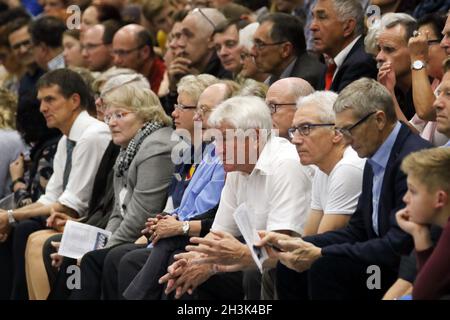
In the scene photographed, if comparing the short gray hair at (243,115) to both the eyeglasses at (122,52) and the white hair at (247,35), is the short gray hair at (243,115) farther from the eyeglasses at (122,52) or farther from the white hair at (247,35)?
the eyeglasses at (122,52)

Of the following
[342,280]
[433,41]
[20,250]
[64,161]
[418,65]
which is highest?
[433,41]

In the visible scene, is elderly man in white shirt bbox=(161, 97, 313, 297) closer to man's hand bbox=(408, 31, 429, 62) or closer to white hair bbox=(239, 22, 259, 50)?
man's hand bbox=(408, 31, 429, 62)

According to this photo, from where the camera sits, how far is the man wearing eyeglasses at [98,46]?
35.4 ft

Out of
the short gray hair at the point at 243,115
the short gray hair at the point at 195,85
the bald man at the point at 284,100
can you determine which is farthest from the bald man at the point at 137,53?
the short gray hair at the point at 243,115

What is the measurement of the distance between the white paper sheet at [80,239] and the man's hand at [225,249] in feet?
5.64

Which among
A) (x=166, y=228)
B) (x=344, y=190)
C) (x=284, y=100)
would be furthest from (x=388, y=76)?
(x=166, y=228)

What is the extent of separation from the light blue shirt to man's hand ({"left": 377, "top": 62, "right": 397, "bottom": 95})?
1.01 metres

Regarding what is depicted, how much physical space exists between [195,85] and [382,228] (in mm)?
2333

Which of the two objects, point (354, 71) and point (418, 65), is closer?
point (418, 65)

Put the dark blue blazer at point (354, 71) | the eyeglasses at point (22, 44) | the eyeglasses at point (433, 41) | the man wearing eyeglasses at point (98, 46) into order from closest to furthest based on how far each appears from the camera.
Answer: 1. the eyeglasses at point (433, 41)
2. the dark blue blazer at point (354, 71)
3. the man wearing eyeglasses at point (98, 46)
4. the eyeglasses at point (22, 44)

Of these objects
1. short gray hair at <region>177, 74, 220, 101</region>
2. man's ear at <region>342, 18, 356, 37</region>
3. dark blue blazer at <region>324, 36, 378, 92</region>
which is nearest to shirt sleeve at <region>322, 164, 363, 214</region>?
dark blue blazer at <region>324, 36, 378, 92</region>

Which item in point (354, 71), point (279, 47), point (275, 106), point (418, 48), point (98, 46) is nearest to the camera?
point (418, 48)

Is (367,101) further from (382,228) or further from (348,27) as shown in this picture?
(348,27)

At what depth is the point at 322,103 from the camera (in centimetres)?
650
